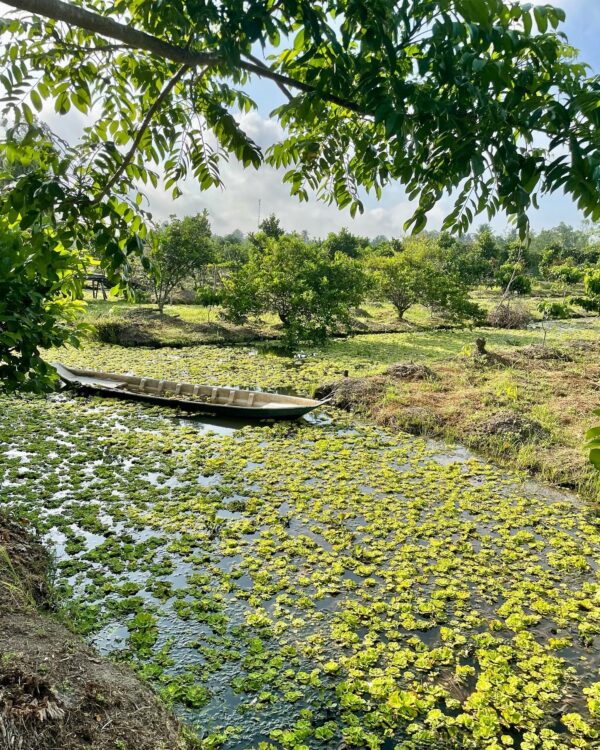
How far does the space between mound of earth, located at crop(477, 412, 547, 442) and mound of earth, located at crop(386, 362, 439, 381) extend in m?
3.02

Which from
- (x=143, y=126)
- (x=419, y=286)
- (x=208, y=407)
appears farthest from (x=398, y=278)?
(x=143, y=126)

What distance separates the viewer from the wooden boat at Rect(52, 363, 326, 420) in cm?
887

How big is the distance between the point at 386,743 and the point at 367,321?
1932 cm

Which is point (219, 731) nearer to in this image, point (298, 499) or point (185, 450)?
point (298, 499)

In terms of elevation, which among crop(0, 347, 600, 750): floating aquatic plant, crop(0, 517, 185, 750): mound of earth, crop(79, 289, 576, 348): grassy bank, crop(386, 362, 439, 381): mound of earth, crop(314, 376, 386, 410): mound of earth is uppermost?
crop(79, 289, 576, 348): grassy bank

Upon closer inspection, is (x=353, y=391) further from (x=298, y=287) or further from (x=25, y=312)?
(x=25, y=312)

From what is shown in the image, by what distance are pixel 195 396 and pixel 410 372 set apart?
4.95 metres

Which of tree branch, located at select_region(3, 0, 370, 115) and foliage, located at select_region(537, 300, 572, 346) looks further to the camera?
foliage, located at select_region(537, 300, 572, 346)

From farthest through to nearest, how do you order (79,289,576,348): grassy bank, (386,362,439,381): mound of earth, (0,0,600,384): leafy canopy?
(79,289,576,348): grassy bank
(386,362,439,381): mound of earth
(0,0,600,384): leafy canopy

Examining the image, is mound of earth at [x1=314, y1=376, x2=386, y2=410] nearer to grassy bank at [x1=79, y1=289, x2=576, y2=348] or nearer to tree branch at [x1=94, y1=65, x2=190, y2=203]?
grassy bank at [x1=79, y1=289, x2=576, y2=348]

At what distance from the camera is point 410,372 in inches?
459

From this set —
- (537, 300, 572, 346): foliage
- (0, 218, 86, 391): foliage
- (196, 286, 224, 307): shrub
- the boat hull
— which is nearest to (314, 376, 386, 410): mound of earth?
the boat hull

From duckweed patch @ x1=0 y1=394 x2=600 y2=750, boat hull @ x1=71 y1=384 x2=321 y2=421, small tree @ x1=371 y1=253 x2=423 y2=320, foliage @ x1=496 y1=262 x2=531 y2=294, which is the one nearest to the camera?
duckweed patch @ x1=0 y1=394 x2=600 y2=750

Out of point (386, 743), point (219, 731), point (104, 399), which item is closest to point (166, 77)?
point (219, 731)
